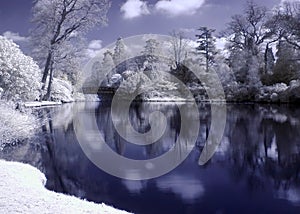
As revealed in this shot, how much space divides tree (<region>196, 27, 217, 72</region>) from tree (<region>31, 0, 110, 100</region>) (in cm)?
2080

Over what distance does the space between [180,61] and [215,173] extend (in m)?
39.1

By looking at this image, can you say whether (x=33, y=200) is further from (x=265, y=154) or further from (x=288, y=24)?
(x=288, y=24)

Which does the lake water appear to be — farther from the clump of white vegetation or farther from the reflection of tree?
the clump of white vegetation

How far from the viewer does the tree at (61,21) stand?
82.2ft

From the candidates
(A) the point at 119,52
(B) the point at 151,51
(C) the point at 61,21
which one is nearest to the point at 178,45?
(B) the point at 151,51

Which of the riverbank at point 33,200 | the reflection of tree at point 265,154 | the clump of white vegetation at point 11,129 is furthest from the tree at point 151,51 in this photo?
the riverbank at point 33,200

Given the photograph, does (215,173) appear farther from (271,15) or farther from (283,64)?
(271,15)

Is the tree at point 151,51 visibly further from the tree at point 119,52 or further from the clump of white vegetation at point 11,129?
the clump of white vegetation at point 11,129

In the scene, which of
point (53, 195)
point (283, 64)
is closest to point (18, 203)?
point (53, 195)

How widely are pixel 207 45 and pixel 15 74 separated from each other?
93.7 ft

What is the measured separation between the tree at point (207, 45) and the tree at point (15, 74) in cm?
2635

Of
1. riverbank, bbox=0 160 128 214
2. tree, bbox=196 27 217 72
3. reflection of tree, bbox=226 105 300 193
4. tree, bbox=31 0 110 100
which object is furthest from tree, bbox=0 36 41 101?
tree, bbox=196 27 217 72

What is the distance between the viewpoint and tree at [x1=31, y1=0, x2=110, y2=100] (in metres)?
25.1

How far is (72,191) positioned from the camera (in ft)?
20.1
